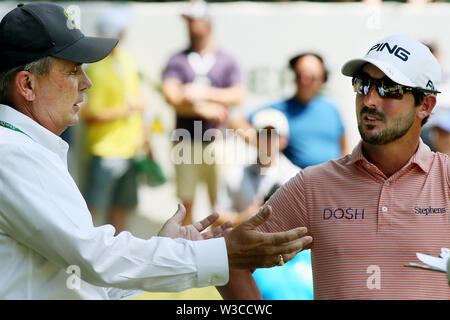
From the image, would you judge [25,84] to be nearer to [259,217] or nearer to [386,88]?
[259,217]

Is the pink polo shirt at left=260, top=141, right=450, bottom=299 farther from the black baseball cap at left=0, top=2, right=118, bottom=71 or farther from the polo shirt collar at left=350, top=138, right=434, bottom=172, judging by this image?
the black baseball cap at left=0, top=2, right=118, bottom=71

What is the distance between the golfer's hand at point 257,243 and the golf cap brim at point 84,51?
0.86 m

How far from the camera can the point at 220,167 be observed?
7.48 metres

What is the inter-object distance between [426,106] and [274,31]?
4947 mm

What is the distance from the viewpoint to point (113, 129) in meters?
7.67

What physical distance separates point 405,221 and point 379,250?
16cm

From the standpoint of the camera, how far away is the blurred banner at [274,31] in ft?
26.4

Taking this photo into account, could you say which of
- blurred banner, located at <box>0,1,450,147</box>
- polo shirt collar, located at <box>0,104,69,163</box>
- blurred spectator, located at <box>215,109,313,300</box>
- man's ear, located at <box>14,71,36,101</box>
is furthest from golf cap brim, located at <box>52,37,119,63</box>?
blurred banner, located at <box>0,1,450,147</box>

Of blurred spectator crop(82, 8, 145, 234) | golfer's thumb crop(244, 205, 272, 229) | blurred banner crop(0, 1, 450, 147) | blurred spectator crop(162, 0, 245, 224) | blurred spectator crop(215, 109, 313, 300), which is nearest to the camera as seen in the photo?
golfer's thumb crop(244, 205, 272, 229)

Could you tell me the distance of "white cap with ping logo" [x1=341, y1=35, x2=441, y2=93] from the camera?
3.40m

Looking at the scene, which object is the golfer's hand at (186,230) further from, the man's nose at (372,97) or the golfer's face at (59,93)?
the man's nose at (372,97)

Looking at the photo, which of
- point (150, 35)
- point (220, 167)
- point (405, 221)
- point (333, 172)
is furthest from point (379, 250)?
point (150, 35)

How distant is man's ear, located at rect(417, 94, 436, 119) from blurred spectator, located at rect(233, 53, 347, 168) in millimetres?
3440
